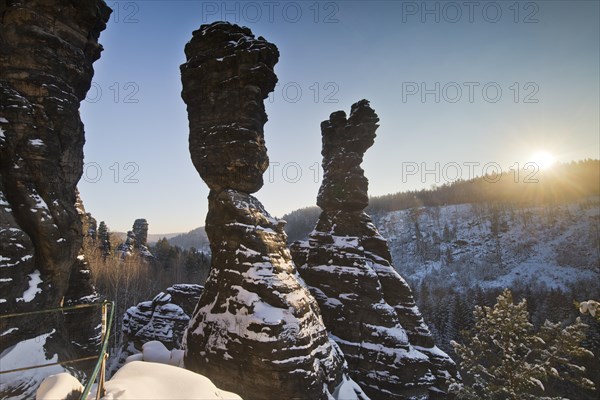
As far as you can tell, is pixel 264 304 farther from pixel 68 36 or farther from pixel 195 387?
pixel 68 36

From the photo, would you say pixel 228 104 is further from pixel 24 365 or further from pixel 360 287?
pixel 360 287

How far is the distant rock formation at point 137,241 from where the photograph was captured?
2494 inches

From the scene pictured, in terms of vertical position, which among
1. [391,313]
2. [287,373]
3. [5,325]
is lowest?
[391,313]

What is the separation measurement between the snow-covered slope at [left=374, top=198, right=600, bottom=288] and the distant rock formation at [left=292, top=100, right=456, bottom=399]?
7296 cm

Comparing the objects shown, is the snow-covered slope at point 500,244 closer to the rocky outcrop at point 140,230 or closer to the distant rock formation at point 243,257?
the rocky outcrop at point 140,230

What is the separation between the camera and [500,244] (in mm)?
106688

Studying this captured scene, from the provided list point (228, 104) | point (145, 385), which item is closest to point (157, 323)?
point (228, 104)

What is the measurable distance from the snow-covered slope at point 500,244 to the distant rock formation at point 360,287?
239ft

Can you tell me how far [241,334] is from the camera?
12812mm

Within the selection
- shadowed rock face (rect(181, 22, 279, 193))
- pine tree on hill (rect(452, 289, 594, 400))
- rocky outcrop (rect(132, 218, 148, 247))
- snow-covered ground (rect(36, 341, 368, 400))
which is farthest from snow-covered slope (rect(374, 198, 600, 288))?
snow-covered ground (rect(36, 341, 368, 400))

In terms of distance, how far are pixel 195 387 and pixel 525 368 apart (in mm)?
15524

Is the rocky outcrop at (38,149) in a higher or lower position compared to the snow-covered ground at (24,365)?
higher

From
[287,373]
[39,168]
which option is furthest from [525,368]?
[39,168]

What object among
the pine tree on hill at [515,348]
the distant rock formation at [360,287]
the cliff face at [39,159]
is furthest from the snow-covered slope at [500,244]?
the cliff face at [39,159]
